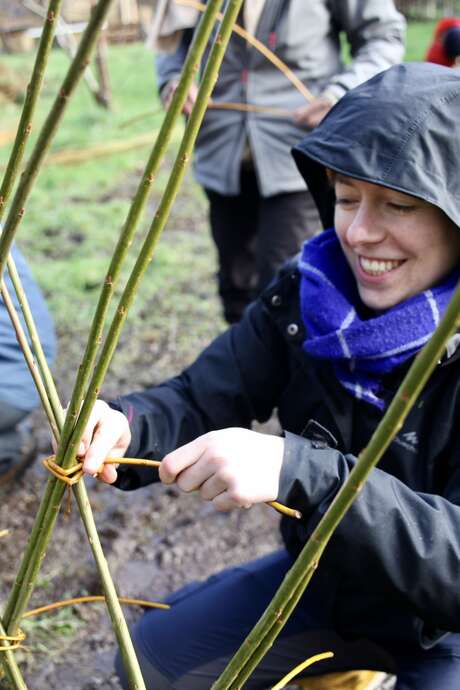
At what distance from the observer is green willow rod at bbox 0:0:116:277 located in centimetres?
85

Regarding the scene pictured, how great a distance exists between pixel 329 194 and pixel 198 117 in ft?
3.05

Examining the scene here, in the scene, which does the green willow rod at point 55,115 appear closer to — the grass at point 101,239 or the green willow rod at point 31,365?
the green willow rod at point 31,365

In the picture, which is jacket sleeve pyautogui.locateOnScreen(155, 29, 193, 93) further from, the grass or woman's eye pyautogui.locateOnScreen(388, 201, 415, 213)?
woman's eye pyautogui.locateOnScreen(388, 201, 415, 213)

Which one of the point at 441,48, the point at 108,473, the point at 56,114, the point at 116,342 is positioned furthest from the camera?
the point at 441,48

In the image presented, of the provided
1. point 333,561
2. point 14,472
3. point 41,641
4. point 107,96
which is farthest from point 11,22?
point 333,561

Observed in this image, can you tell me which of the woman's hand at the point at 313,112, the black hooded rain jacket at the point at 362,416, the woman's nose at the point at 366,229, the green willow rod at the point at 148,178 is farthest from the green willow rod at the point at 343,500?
the woman's hand at the point at 313,112

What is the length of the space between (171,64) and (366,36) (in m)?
0.68

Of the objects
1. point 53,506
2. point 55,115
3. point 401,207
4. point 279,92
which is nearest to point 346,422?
point 401,207

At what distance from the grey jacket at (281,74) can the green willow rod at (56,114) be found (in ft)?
5.71

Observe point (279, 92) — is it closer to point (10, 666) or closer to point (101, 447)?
point (101, 447)

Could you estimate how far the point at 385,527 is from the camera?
4.07 feet

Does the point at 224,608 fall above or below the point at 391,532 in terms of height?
below

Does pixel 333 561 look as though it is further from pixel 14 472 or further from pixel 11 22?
pixel 11 22

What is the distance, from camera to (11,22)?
10688 mm
